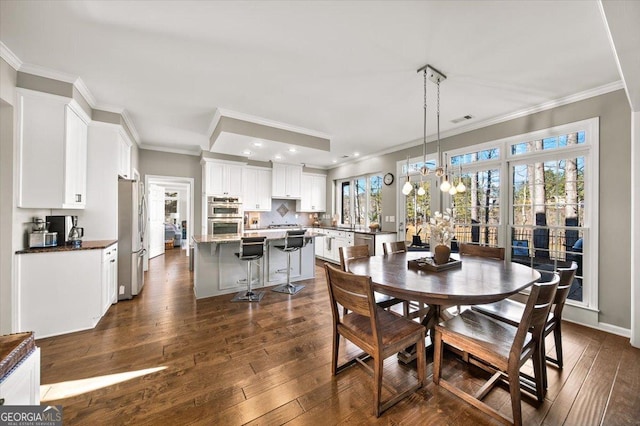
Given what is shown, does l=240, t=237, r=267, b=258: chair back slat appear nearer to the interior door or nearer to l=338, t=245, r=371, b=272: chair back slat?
l=338, t=245, r=371, b=272: chair back slat

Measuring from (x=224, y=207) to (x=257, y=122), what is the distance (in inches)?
81.3

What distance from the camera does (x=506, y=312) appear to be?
199cm

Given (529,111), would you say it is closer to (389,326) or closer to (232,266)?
(389,326)

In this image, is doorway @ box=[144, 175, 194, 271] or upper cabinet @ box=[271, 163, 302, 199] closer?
doorway @ box=[144, 175, 194, 271]

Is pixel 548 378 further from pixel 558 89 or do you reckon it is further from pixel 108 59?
pixel 108 59

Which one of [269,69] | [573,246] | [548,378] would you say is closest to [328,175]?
[269,69]

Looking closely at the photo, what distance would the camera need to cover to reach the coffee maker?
113 inches

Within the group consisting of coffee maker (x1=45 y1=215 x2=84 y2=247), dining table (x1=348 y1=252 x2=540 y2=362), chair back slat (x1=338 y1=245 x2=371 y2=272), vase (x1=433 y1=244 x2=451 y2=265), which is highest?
coffee maker (x1=45 y1=215 x2=84 y2=247)

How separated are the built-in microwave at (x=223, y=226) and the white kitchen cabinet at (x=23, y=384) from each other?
3.93 m

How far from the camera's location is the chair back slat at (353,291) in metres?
1.55

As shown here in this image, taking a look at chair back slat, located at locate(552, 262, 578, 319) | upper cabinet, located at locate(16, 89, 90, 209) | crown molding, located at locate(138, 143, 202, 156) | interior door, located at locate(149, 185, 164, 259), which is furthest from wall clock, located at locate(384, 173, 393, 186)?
interior door, located at locate(149, 185, 164, 259)

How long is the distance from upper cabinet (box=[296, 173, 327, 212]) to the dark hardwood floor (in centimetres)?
447

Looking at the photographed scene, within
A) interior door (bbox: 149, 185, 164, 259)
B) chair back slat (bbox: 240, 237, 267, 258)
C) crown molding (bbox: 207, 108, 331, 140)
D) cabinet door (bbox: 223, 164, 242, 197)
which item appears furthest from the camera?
interior door (bbox: 149, 185, 164, 259)

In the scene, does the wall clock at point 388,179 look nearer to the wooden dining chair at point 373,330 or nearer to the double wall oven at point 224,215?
the double wall oven at point 224,215
